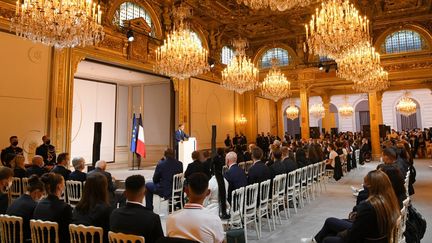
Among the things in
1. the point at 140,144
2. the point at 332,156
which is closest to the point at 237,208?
the point at 332,156

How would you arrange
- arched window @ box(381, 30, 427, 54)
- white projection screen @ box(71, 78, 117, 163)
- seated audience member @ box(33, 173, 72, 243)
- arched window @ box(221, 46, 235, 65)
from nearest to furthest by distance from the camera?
seated audience member @ box(33, 173, 72, 243)
white projection screen @ box(71, 78, 117, 163)
arched window @ box(381, 30, 427, 54)
arched window @ box(221, 46, 235, 65)

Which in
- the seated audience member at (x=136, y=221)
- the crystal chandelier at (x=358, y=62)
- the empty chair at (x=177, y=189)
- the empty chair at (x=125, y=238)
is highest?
the crystal chandelier at (x=358, y=62)

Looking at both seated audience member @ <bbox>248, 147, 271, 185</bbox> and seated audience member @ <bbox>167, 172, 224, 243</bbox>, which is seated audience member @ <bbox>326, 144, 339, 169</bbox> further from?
seated audience member @ <bbox>167, 172, 224, 243</bbox>

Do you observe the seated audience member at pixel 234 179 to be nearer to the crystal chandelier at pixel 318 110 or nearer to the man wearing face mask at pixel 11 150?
the man wearing face mask at pixel 11 150

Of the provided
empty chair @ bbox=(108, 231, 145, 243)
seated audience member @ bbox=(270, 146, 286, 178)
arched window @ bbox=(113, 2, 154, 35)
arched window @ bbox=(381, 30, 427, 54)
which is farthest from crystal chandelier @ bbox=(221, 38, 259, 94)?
arched window @ bbox=(381, 30, 427, 54)

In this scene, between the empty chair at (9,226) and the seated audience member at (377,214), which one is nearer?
the seated audience member at (377,214)

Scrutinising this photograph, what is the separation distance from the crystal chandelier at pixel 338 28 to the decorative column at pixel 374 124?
951cm

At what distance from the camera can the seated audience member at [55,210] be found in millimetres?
2648

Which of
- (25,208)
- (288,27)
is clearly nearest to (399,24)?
(288,27)

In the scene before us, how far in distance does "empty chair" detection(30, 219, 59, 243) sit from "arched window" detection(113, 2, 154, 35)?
8859mm

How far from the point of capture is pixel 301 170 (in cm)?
609

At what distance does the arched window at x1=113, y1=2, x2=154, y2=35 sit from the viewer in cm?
1033

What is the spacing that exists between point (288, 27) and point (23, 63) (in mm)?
11736

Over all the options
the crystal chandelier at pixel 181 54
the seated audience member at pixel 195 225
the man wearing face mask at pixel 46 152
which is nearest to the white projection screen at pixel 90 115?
the man wearing face mask at pixel 46 152
